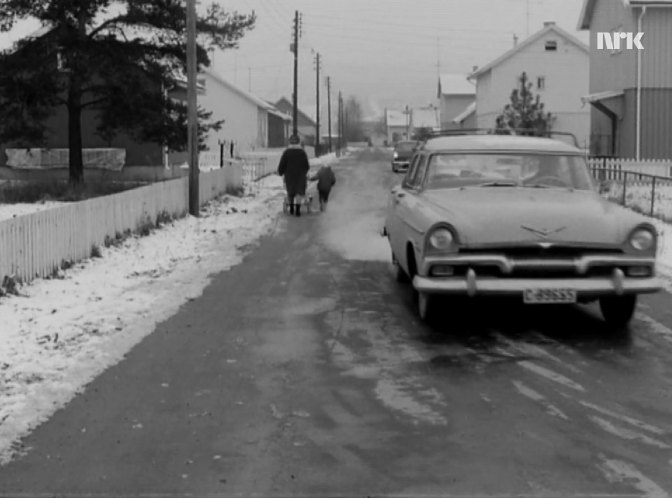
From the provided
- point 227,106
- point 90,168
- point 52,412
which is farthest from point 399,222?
point 227,106

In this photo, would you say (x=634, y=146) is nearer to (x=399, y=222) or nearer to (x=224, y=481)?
(x=399, y=222)

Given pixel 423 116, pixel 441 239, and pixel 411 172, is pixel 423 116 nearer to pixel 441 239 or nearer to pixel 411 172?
pixel 411 172

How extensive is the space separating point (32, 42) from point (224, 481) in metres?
23.4

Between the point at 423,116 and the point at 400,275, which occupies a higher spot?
the point at 423,116

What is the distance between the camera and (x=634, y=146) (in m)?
33.7

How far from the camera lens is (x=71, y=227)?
1387 cm

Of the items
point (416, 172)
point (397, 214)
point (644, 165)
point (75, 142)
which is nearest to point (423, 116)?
point (644, 165)

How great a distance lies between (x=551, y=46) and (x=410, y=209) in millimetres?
57651

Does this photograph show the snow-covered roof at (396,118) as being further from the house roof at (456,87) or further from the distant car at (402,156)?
the distant car at (402,156)

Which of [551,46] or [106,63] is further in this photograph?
[551,46]

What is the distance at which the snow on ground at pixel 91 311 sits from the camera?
7.02m

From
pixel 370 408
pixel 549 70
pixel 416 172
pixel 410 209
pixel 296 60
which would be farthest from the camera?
pixel 549 70

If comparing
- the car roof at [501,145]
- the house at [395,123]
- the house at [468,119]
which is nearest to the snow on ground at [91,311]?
the car roof at [501,145]

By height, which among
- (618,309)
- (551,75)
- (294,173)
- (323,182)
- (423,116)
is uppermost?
(423,116)
